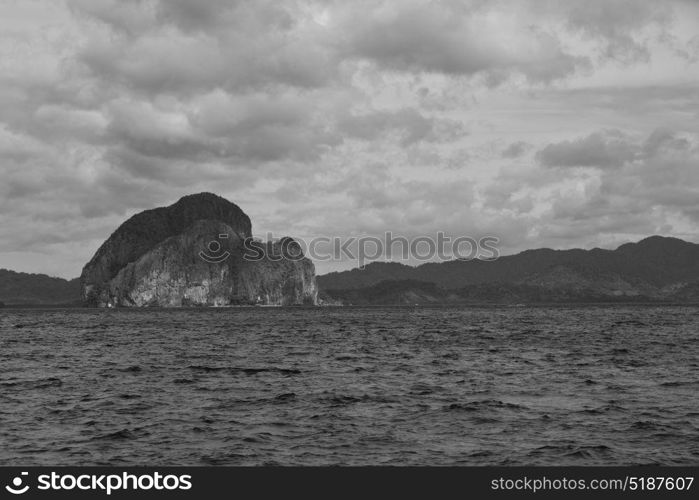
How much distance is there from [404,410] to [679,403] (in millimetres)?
12874

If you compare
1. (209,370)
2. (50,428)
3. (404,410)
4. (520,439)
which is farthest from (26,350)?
(520,439)

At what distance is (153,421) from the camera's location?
31.7 metres

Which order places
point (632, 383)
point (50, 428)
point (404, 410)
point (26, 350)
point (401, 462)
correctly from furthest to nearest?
1. point (26, 350)
2. point (632, 383)
3. point (404, 410)
4. point (50, 428)
5. point (401, 462)

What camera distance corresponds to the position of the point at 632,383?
43.3 metres

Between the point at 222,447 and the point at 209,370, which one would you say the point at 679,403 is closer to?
the point at 222,447
